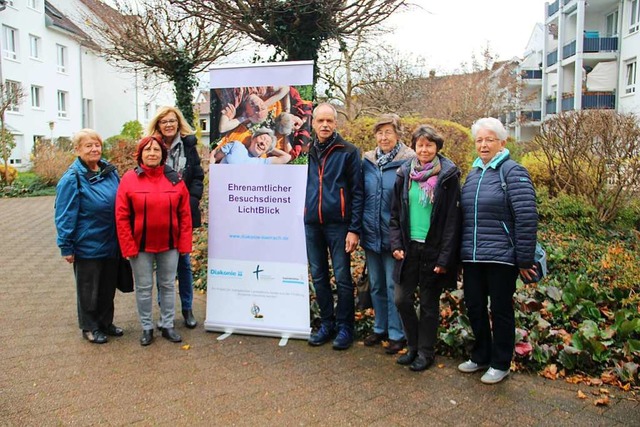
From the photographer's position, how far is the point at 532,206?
134 inches

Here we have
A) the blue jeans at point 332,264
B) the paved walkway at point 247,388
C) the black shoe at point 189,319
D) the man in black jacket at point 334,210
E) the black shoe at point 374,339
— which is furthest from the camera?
the black shoe at point 189,319

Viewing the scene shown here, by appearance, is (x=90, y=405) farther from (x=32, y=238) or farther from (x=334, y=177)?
(x=32, y=238)

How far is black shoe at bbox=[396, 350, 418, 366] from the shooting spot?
13.4ft

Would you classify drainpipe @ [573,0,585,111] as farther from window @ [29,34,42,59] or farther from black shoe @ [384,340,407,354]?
window @ [29,34,42,59]

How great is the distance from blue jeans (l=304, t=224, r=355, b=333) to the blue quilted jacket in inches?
42.9

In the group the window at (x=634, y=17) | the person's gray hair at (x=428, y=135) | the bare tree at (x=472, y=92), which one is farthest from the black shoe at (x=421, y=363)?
the window at (x=634, y=17)

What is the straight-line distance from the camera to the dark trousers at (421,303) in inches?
153

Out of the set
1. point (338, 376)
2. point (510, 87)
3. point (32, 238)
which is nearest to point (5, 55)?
point (32, 238)

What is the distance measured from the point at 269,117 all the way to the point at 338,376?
90.6 inches

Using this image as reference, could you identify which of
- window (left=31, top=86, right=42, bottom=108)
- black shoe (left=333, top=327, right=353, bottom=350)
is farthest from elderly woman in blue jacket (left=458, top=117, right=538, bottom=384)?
window (left=31, top=86, right=42, bottom=108)

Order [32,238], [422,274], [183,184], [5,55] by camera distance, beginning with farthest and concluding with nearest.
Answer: [5,55], [32,238], [183,184], [422,274]

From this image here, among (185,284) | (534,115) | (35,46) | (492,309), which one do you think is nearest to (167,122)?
(185,284)

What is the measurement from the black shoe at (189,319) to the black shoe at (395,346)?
192cm

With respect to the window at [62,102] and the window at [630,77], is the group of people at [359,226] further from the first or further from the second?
the window at [62,102]
